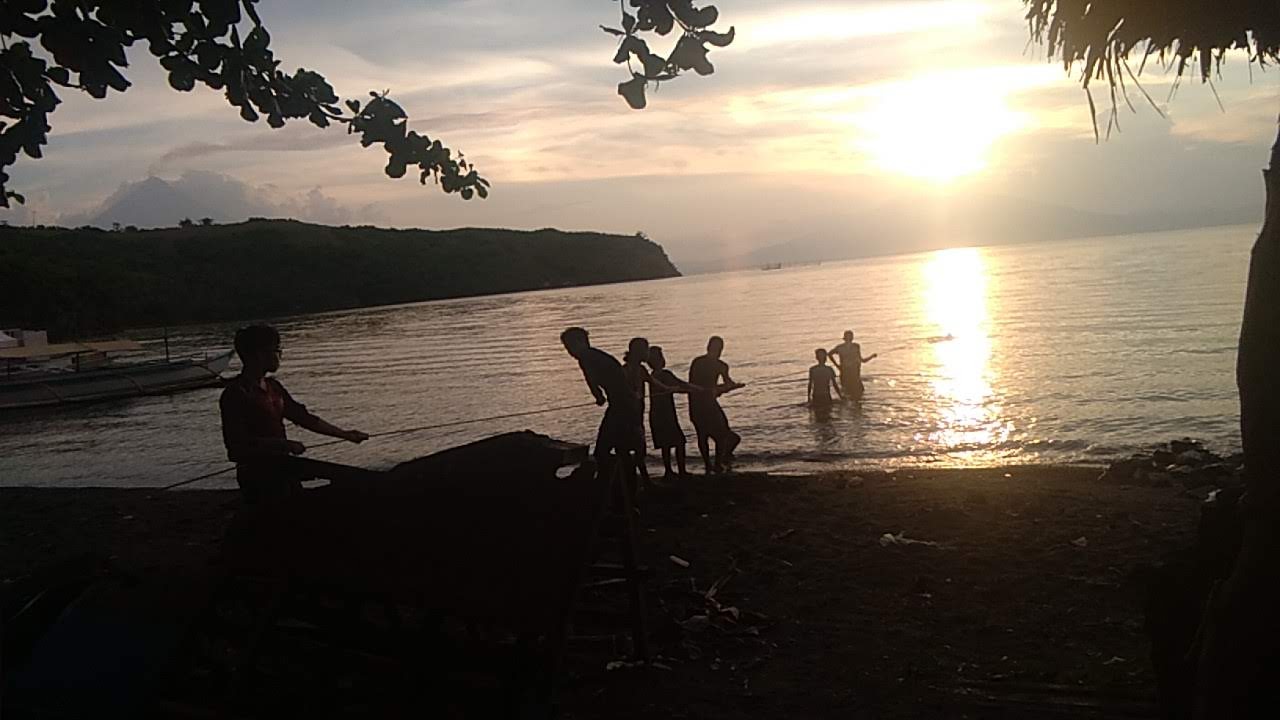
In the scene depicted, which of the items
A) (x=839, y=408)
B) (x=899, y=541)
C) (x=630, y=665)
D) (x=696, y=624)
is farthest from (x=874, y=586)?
(x=839, y=408)

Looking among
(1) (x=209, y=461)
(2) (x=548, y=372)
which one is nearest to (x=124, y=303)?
(2) (x=548, y=372)

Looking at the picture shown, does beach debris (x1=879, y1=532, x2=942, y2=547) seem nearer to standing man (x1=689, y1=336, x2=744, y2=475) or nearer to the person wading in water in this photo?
the person wading in water

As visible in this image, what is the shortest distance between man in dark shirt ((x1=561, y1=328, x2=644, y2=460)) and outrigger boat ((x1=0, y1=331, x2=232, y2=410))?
27491 millimetres

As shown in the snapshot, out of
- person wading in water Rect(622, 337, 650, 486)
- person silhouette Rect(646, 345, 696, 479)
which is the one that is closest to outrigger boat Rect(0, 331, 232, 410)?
person silhouette Rect(646, 345, 696, 479)

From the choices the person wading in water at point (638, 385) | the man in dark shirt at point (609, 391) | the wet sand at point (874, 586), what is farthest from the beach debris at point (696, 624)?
the person wading in water at point (638, 385)

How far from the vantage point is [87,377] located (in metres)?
35.6

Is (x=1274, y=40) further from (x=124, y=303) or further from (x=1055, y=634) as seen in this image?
(x=124, y=303)

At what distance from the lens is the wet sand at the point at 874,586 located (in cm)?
547

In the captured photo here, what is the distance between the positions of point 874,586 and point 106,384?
120 feet

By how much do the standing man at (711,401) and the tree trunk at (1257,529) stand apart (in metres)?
9.86

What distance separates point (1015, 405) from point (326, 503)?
2196 cm

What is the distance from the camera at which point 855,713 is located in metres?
5.27

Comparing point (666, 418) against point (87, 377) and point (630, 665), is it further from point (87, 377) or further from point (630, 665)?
point (87, 377)

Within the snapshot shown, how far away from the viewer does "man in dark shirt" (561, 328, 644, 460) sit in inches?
383
